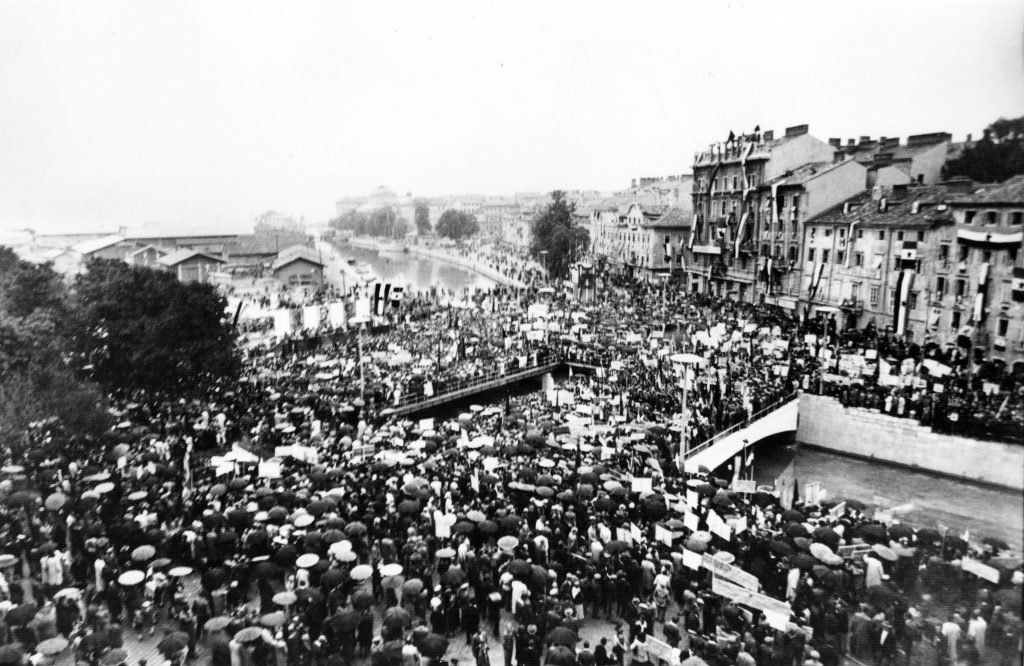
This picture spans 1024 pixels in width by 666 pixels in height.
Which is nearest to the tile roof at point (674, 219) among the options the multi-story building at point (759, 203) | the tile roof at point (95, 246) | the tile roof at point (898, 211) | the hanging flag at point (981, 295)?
the multi-story building at point (759, 203)

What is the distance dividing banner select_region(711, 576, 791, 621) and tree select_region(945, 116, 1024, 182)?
564 inches

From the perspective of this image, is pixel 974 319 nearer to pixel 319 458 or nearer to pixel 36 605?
pixel 319 458

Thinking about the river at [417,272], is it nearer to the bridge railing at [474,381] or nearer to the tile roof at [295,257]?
the tile roof at [295,257]

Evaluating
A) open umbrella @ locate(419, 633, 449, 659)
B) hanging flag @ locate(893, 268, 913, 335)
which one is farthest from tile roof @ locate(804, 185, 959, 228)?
open umbrella @ locate(419, 633, 449, 659)

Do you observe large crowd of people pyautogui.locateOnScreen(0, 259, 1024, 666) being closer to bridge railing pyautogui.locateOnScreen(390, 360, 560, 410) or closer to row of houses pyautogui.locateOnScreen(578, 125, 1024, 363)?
row of houses pyautogui.locateOnScreen(578, 125, 1024, 363)

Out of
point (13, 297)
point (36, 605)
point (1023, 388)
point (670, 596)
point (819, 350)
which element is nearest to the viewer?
point (36, 605)

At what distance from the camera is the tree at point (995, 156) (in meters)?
22.6

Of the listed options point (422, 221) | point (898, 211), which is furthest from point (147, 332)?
point (422, 221)

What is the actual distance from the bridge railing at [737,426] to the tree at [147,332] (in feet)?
59.1

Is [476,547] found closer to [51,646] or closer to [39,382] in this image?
[51,646]

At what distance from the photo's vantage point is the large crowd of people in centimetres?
1224

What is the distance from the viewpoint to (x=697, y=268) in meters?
50.7

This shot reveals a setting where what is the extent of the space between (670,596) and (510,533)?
3690mm

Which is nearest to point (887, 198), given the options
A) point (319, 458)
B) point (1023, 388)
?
point (1023, 388)
